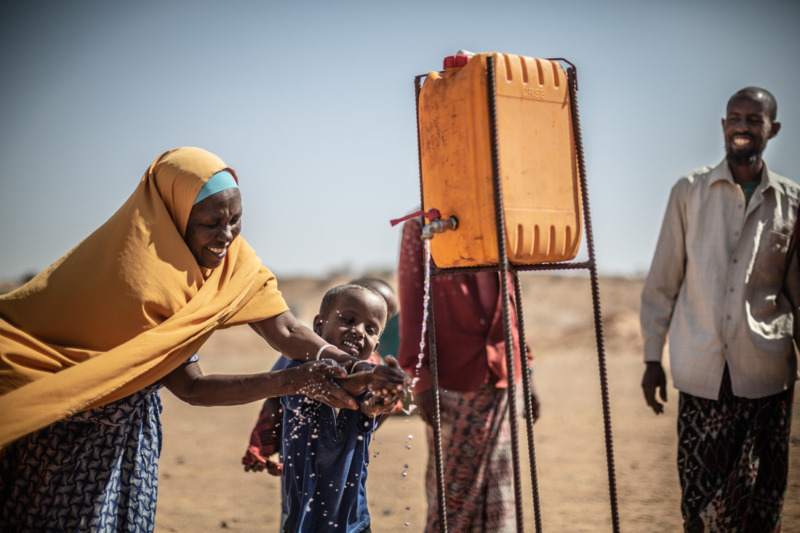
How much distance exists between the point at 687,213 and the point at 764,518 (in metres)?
1.71

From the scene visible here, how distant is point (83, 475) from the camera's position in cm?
264

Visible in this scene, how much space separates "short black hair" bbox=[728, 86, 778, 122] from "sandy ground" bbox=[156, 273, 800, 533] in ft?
7.85

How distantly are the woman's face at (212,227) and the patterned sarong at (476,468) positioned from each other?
176cm

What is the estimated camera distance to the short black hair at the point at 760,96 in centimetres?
392

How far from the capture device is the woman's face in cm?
277

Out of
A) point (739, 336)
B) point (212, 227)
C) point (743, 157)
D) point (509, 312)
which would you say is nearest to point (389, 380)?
point (509, 312)

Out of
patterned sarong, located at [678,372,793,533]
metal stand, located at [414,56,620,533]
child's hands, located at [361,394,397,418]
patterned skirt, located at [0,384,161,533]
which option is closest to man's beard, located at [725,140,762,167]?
patterned sarong, located at [678,372,793,533]

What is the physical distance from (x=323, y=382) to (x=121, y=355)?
726 mm

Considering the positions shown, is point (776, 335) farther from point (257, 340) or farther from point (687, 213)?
point (257, 340)

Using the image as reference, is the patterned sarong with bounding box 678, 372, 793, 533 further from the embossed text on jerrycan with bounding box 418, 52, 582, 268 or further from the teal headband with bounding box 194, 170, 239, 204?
the teal headband with bounding box 194, 170, 239, 204

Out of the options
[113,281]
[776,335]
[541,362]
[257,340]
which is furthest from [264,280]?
[257,340]

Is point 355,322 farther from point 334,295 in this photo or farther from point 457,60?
point 457,60

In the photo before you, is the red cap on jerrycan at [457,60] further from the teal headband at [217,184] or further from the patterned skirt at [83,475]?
the patterned skirt at [83,475]

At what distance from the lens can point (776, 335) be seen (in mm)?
3877
